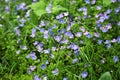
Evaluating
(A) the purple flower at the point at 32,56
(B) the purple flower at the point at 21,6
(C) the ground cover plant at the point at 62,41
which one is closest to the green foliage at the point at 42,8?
(C) the ground cover plant at the point at 62,41

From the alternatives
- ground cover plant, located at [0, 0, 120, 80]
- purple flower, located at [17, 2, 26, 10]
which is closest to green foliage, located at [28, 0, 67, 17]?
ground cover plant, located at [0, 0, 120, 80]

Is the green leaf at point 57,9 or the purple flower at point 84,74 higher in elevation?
the green leaf at point 57,9

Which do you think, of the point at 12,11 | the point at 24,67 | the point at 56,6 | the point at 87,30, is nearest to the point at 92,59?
the point at 87,30

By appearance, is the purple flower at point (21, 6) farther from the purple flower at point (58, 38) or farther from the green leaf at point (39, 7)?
the purple flower at point (58, 38)

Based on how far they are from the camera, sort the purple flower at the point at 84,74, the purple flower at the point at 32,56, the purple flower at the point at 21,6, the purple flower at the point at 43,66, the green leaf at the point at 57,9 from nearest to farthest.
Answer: the purple flower at the point at 84,74
the purple flower at the point at 43,66
the purple flower at the point at 32,56
the green leaf at the point at 57,9
the purple flower at the point at 21,6

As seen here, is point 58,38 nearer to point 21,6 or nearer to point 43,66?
point 43,66

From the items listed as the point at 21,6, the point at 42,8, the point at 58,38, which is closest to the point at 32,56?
the point at 58,38

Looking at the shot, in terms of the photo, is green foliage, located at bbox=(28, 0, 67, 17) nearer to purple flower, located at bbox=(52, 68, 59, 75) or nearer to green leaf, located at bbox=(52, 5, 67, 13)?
green leaf, located at bbox=(52, 5, 67, 13)

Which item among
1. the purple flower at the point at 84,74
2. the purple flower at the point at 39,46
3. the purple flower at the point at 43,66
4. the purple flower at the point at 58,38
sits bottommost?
the purple flower at the point at 84,74

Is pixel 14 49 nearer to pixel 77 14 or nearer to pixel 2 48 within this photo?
pixel 2 48
